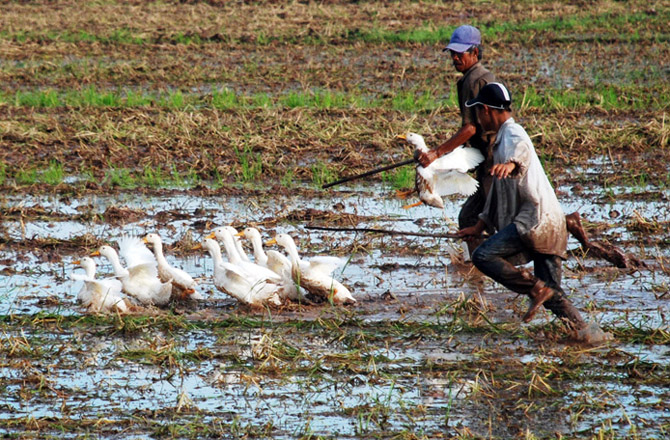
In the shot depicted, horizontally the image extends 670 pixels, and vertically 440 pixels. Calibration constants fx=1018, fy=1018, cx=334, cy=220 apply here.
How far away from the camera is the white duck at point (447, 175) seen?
7207mm

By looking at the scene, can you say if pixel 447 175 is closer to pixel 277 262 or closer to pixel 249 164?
pixel 277 262

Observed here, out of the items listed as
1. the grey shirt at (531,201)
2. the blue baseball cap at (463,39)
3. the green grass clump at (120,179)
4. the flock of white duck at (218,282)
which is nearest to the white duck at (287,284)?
the flock of white duck at (218,282)

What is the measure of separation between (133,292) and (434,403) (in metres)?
2.67

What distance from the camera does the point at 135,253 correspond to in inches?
280

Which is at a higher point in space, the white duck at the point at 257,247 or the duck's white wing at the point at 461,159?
the duck's white wing at the point at 461,159

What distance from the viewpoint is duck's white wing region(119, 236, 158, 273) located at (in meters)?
6.97

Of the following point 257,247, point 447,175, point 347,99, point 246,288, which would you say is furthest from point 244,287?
point 347,99

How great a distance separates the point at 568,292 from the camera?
279 inches

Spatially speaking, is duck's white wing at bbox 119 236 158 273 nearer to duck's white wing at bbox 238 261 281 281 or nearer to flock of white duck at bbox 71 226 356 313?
flock of white duck at bbox 71 226 356 313

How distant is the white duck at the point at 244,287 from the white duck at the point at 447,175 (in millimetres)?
1374

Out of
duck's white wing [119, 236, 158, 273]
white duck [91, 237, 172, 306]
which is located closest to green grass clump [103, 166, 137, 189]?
duck's white wing [119, 236, 158, 273]

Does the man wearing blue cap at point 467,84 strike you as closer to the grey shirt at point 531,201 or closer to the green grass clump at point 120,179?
the grey shirt at point 531,201

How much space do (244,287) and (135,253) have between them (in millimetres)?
858

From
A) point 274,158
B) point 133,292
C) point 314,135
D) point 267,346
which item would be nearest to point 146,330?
point 133,292
